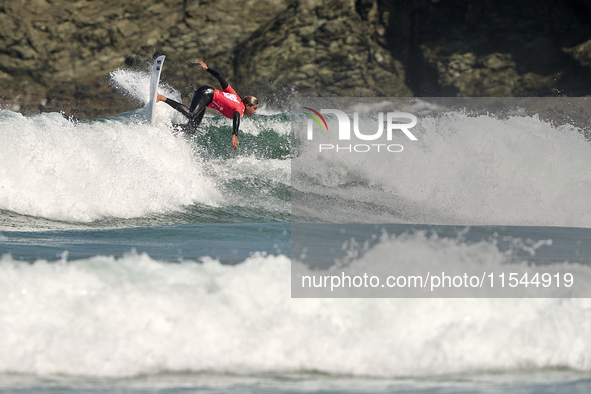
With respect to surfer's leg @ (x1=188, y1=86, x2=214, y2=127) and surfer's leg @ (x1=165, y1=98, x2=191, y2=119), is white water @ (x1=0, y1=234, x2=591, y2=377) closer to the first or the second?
surfer's leg @ (x1=165, y1=98, x2=191, y2=119)

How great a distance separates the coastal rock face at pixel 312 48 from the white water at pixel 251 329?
1320cm

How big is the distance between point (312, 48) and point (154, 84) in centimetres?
991

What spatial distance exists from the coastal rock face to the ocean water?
6487 millimetres

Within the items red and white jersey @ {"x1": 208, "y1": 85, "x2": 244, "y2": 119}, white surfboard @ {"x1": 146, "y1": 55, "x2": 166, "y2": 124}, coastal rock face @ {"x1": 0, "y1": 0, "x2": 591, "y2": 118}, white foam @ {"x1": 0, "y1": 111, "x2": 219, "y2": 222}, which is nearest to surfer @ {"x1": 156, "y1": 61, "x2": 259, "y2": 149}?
red and white jersey @ {"x1": 208, "y1": 85, "x2": 244, "y2": 119}

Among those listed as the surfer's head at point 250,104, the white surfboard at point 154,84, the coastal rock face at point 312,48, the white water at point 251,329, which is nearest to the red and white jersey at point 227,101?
the surfer's head at point 250,104

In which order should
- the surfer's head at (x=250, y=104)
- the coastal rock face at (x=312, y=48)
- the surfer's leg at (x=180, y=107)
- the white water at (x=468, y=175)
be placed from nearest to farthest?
1. the surfer's head at (x=250, y=104)
2. the surfer's leg at (x=180, y=107)
3. the white water at (x=468, y=175)
4. the coastal rock face at (x=312, y=48)

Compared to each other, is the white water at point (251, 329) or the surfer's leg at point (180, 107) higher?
the surfer's leg at point (180, 107)

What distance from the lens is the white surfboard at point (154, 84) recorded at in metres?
7.86

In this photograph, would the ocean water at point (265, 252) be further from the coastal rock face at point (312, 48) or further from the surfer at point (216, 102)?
the coastal rock face at point (312, 48)

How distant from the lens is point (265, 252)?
515cm

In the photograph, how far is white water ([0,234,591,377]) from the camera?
2.91 m

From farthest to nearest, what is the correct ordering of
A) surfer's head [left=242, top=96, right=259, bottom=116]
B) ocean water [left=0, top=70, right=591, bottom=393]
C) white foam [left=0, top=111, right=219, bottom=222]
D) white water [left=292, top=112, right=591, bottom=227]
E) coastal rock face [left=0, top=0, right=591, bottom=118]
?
coastal rock face [left=0, top=0, right=591, bottom=118] → white water [left=292, top=112, right=591, bottom=227] → surfer's head [left=242, top=96, right=259, bottom=116] → white foam [left=0, top=111, right=219, bottom=222] → ocean water [left=0, top=70, right=591, bottom=393]

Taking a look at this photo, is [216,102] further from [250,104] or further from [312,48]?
[312,48]

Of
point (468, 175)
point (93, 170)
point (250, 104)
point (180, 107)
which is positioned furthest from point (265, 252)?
point (468, 175)
